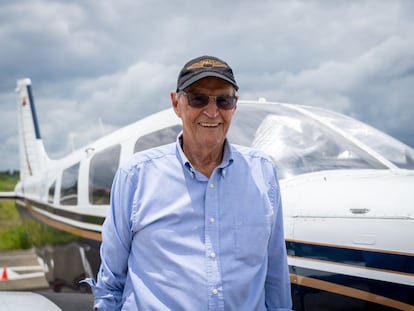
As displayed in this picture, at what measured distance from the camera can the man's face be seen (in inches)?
86.8

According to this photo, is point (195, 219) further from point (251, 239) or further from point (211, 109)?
point (211, 109)

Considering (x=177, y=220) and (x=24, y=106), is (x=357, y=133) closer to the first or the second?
(x=177, y=220)

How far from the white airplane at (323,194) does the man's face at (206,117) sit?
1.08 m

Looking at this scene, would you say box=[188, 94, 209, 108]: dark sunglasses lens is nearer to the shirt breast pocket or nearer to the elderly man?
the elderly man

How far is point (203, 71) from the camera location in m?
2.17

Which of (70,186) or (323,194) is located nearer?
(323,194)

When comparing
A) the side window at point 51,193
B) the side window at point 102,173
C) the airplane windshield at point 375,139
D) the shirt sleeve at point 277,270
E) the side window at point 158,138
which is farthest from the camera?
the side window at point 51,193

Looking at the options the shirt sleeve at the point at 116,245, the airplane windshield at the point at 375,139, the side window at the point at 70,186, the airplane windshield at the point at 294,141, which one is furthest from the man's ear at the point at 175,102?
the side window at the point at 70,186

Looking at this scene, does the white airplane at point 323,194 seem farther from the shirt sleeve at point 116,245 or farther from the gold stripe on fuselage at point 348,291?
the shirt sleeve at point 116,245

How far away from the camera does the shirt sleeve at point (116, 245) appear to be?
2.18 m

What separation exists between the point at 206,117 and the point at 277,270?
0.79m

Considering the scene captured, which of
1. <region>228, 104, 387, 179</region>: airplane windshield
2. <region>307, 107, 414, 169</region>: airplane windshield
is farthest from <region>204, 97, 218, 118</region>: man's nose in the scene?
<region>307, 107, 414, 169</region>: airplane windshield

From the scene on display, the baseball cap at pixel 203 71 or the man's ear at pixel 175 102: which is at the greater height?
the baseball cap at pixel 203 71

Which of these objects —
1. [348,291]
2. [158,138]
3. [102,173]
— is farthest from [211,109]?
[102,173]
